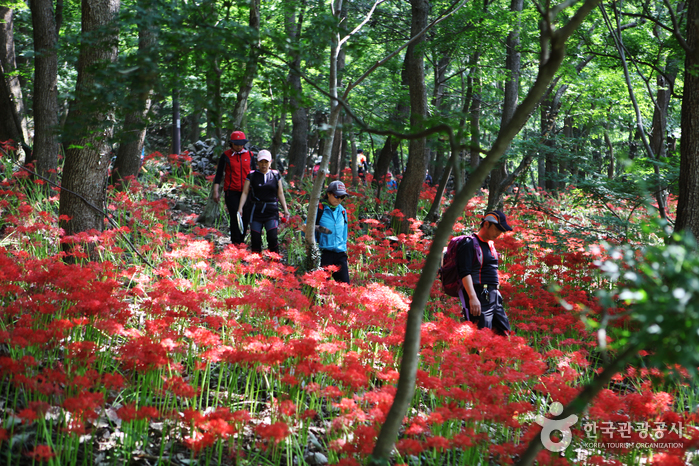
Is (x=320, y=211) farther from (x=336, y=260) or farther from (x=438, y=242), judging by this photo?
(x=438, y=242)

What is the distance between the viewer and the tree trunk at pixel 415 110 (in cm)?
816

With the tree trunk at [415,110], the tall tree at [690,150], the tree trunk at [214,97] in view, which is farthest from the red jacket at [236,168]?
the tall tree at [690,150]

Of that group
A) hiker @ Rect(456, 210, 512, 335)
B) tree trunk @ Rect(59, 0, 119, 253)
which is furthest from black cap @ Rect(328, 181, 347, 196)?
tree trunk @ Rect(59, 0, 119, 253)

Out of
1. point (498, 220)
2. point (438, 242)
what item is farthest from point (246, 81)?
point (498, 220)

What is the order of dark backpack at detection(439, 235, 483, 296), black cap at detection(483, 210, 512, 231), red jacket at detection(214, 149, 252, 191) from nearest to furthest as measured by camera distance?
black cap at detection(483, 210, 512, 231), dark backpack at detection(439, 235, 483, 296), red jacket at detection(214, 149, 252, 191)

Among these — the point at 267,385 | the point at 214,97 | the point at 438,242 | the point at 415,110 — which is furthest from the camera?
the point at 415,110

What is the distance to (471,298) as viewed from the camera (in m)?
4.68

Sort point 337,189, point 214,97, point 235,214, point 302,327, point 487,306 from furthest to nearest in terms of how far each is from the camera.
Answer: point 235,214 → point 337,189 → point 487,306 → point 302,327 → point 214,97

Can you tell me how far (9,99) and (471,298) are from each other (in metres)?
10.1

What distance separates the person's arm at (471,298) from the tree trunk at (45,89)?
22.9 feet

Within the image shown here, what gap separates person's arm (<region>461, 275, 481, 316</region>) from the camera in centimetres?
466

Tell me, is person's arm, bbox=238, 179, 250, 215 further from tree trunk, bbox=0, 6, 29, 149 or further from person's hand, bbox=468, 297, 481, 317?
tree trunk, bbox=0, 6, 29, 149

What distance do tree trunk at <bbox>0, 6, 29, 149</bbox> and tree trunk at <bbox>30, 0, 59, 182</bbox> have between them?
1.62m

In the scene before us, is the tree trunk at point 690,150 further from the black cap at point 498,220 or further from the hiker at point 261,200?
the hiker at point 261,200
